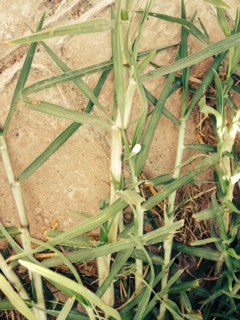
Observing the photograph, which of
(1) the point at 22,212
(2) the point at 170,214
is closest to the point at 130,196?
(2) the point at 170,214

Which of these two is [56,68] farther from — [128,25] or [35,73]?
[128,25]

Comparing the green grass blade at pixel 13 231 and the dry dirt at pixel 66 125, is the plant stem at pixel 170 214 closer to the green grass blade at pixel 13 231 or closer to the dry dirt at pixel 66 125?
the dry dirt at pixel 66 125

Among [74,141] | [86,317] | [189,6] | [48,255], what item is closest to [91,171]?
[74,141]

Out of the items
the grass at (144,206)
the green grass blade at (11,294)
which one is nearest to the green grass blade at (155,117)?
the grass at (144,206)

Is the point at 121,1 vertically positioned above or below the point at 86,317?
above

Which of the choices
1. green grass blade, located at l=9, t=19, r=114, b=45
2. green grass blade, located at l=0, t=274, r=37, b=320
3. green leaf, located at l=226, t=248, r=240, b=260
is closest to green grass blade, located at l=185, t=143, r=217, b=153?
green leaf, located at l=226, t=248, r=240, b=260

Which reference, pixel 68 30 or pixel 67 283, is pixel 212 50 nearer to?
pixel 68 30
